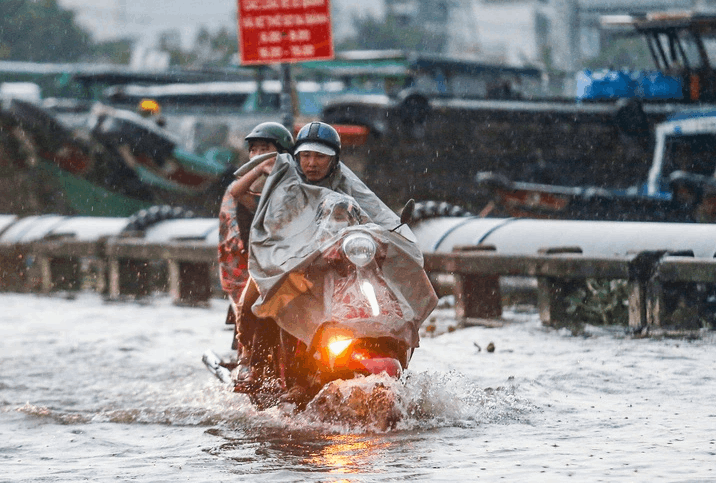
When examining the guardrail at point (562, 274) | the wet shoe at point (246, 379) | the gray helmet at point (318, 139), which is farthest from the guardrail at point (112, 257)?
the gray helmet at point (318, 139)

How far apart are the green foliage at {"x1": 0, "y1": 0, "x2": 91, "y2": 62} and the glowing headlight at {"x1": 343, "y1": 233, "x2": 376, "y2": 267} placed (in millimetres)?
50682

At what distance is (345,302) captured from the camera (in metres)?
5.98

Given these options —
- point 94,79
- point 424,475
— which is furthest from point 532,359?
point 94,79

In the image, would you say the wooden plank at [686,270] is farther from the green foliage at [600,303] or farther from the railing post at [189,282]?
the railing post at [189,282]

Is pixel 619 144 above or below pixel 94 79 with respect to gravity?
below

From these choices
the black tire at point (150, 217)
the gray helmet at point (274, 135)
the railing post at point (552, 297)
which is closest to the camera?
the gray helmet at point (274, 135)

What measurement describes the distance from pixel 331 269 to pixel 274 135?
1.64m

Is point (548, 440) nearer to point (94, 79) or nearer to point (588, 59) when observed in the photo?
point (94, 79)

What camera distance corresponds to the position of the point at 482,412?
21.4 ft

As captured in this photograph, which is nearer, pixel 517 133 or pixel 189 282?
pixel 189 282

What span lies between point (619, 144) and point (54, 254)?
983cm

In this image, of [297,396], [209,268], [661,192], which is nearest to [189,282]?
[209,268]

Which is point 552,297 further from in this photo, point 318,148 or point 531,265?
point 318,148

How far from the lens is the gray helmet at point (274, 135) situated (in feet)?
24.6
